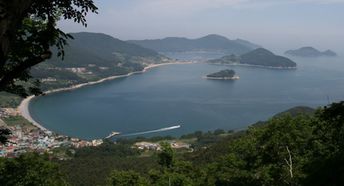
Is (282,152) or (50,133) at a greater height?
(282,152)

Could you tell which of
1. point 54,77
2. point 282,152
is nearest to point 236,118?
point 282,152

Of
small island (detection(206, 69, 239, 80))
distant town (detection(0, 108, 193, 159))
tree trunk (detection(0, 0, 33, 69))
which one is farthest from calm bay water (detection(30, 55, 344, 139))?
tree trunk (detection(0, 0, 33, 69))

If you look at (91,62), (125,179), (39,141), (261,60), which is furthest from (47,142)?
(261,60)

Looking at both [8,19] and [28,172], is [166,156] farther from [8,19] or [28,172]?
[8,19]

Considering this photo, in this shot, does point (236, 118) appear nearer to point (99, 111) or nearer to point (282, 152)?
point (99, 111)

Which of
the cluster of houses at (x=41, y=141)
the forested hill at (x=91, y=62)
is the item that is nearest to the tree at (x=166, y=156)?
the cluster of houses at (x=41, y=141)
